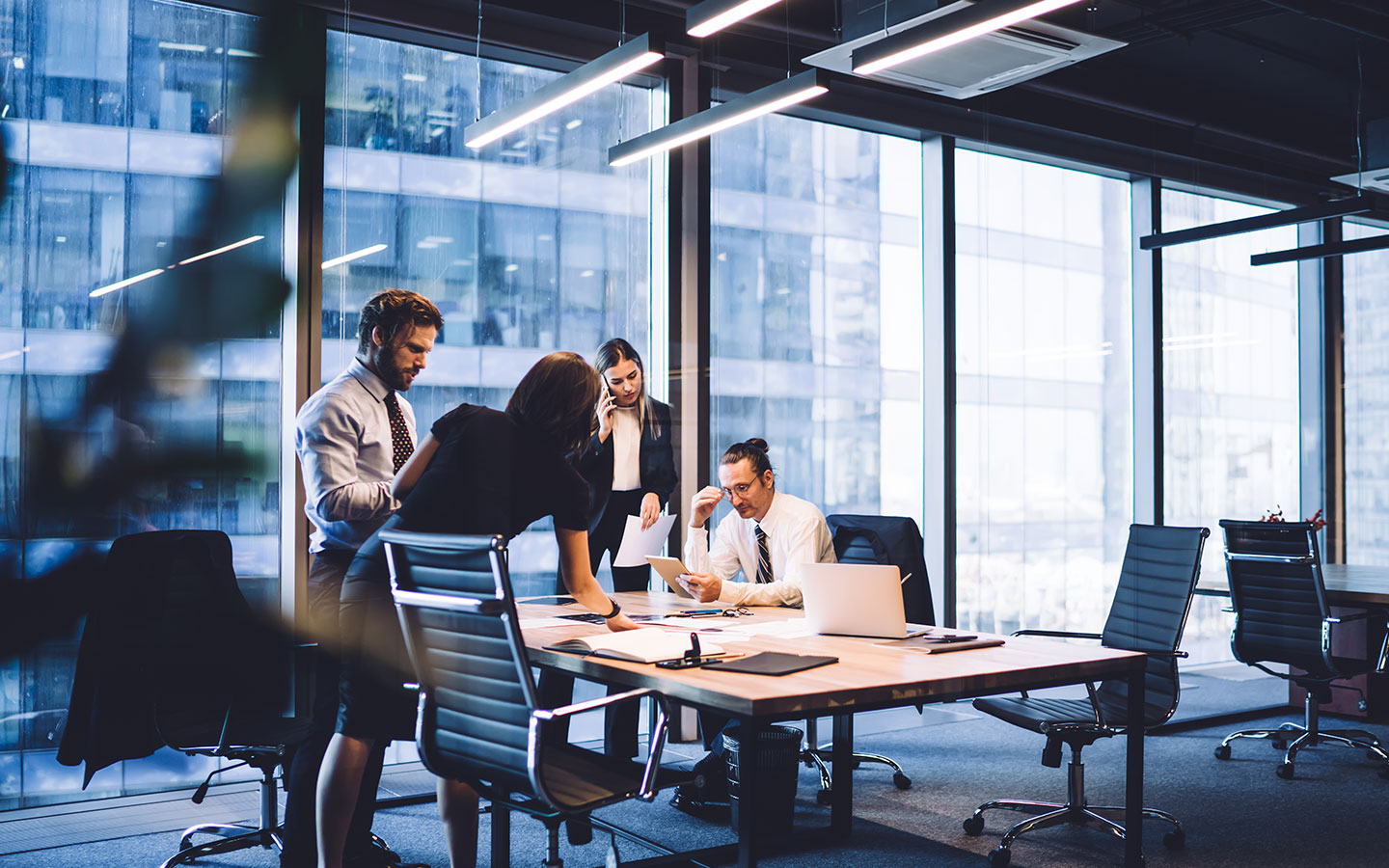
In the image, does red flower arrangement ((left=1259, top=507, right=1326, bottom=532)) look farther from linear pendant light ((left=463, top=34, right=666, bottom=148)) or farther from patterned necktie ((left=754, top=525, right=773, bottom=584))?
linear pendant light ((left=463, top=34, right=666, bottom=148))

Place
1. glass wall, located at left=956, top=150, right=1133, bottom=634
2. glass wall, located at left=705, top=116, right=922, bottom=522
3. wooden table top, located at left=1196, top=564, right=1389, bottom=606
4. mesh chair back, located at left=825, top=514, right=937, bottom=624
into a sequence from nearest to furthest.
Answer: mesh chair back, located at left=825, top=514, right=937, bottom=624, wooden table top, located at left=1196, top=564, right=1389, bottom=606, glass wall, located at left=705, top=116, right=922, bottom=522, glass wall, located at left=956, top=150, right=1133, bottom=634

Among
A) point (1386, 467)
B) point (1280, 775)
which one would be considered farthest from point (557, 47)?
point (1386, 467)

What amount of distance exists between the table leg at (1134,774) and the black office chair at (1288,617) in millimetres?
1828

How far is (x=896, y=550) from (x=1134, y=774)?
49.2 inches

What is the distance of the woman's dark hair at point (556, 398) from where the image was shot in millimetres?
2441

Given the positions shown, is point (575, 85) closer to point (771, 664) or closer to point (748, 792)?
point (771, 664)

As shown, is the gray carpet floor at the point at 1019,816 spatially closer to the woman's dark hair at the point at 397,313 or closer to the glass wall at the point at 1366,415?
the woman's dark hair at the point at 397,313

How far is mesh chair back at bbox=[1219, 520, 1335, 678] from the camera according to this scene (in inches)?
168

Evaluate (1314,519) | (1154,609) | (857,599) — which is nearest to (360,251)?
(857,599)

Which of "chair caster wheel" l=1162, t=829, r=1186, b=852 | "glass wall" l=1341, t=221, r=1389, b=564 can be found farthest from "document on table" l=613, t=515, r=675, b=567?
"glass wall" l=1341, t=221, r=1389, b=564

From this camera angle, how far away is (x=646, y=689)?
2.20 m

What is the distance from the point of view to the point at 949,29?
328 cm

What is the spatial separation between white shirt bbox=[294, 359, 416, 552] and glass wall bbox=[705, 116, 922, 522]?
7.88ft

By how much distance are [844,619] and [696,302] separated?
244 cm
